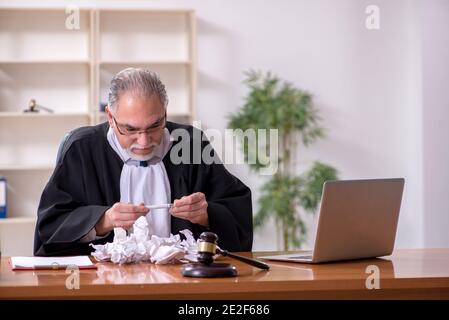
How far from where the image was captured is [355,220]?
7.79 ft

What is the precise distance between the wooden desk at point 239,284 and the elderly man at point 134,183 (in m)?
0.44

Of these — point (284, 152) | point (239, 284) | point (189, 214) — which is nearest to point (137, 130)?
point (189, 214)

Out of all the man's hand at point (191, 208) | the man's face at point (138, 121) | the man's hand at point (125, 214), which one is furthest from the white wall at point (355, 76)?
the man's hand at point (125, 214)

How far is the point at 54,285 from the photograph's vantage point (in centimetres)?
190

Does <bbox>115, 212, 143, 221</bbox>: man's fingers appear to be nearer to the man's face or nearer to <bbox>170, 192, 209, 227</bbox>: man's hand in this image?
<bbox>170, 192, 209, 227</bbox>: man's hand

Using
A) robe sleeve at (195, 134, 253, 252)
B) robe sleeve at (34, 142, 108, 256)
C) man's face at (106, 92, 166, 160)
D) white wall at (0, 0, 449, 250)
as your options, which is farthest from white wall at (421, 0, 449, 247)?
robe sleeve at (34, 142, 108, 256)

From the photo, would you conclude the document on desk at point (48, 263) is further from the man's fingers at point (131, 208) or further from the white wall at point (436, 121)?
the white wall at point (436, 121)

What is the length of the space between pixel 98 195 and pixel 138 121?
13.1 inches

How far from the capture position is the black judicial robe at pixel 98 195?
106 inches

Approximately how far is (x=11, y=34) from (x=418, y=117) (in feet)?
11.0

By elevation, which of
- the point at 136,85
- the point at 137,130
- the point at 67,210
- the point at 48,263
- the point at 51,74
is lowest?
the point at 48,263

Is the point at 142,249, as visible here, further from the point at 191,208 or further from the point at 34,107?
the point at 34,107
